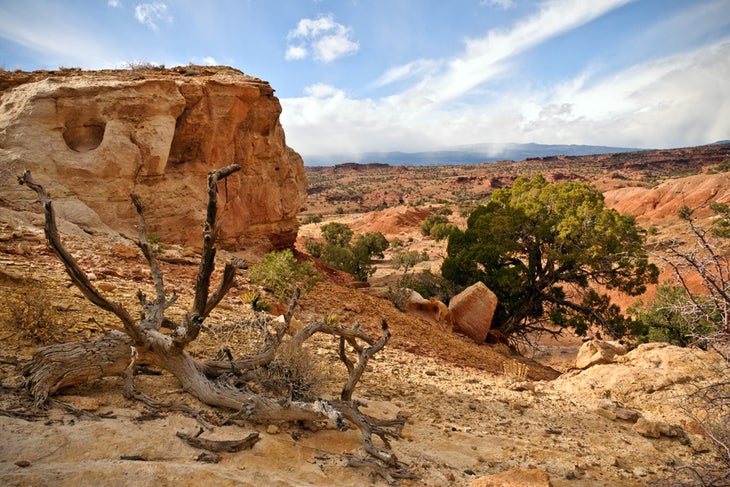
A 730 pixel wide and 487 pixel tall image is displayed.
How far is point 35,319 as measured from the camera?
444 centimetres

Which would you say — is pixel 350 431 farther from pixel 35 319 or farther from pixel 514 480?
pixel 35 319

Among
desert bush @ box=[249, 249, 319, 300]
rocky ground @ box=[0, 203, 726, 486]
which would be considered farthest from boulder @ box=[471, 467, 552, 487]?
desert bush @ box=[249, 249, 319, 300]

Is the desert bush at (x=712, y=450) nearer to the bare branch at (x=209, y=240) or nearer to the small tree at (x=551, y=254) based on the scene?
the bare branch at (x=209, y=240)

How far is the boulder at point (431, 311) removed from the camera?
12.3m

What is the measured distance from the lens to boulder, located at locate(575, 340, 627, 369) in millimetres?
8008

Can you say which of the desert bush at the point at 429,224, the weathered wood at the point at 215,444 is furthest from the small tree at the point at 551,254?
the desert bush at the point at 429,224

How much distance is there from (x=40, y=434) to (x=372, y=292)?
1028 centimetres

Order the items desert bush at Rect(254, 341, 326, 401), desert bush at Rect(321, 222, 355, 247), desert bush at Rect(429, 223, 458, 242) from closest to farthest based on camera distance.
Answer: desert bush at Rect(254, 341, 326, 401), desert bush at Rect(321, 222, 355, 247), desert bush at Rect(429, 223, 458, 242)

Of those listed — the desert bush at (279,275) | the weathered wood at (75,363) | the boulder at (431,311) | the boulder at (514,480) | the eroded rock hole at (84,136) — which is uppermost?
the eroded rock hole at (84,136)

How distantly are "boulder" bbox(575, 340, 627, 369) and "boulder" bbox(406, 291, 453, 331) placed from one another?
4256 millimetres

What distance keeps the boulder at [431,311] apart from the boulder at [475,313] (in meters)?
0.33

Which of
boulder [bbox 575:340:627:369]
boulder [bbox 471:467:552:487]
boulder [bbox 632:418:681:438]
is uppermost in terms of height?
boulder [bbox 471:467:552:487]

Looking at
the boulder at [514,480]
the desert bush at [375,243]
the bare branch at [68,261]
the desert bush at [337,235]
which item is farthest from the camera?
the desert bush at [337,235]

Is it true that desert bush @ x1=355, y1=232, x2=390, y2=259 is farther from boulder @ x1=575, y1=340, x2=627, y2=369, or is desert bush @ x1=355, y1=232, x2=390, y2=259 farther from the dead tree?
the dead tree
